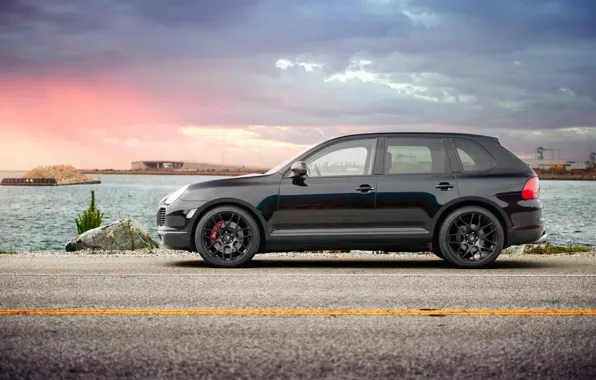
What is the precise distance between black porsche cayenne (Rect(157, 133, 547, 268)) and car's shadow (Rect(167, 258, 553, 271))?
339 millimetres

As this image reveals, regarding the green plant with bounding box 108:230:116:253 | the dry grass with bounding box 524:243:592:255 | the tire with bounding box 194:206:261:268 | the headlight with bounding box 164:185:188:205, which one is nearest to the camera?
the tire with bounding box 194:206:261:268

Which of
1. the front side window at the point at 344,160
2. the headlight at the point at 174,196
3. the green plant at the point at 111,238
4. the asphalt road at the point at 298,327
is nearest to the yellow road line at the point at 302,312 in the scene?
the asphalt road at the point at 298,327

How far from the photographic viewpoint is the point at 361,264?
11172 mm

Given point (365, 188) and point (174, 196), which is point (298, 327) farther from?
point (174, 196)

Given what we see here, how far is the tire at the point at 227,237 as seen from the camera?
34.3 ft

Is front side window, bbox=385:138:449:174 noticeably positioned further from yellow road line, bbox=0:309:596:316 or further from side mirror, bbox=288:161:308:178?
yellow road line, bbox=0:309:596:316

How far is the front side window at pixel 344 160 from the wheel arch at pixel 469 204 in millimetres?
1199

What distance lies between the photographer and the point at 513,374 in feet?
15.0

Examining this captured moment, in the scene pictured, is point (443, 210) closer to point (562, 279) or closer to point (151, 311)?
point (562, 279)

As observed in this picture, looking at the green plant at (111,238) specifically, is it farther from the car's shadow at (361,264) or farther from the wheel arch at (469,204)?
the wheel arch at (469,204)

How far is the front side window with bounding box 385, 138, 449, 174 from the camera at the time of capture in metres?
10.7

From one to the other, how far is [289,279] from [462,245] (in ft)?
9.33

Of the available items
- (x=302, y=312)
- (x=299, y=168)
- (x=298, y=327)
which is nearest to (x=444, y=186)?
(x=299, y=168)

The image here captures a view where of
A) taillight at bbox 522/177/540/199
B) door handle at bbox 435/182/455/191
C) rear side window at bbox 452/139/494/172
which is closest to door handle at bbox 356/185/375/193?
door handle at bbox 435/182/455/191
